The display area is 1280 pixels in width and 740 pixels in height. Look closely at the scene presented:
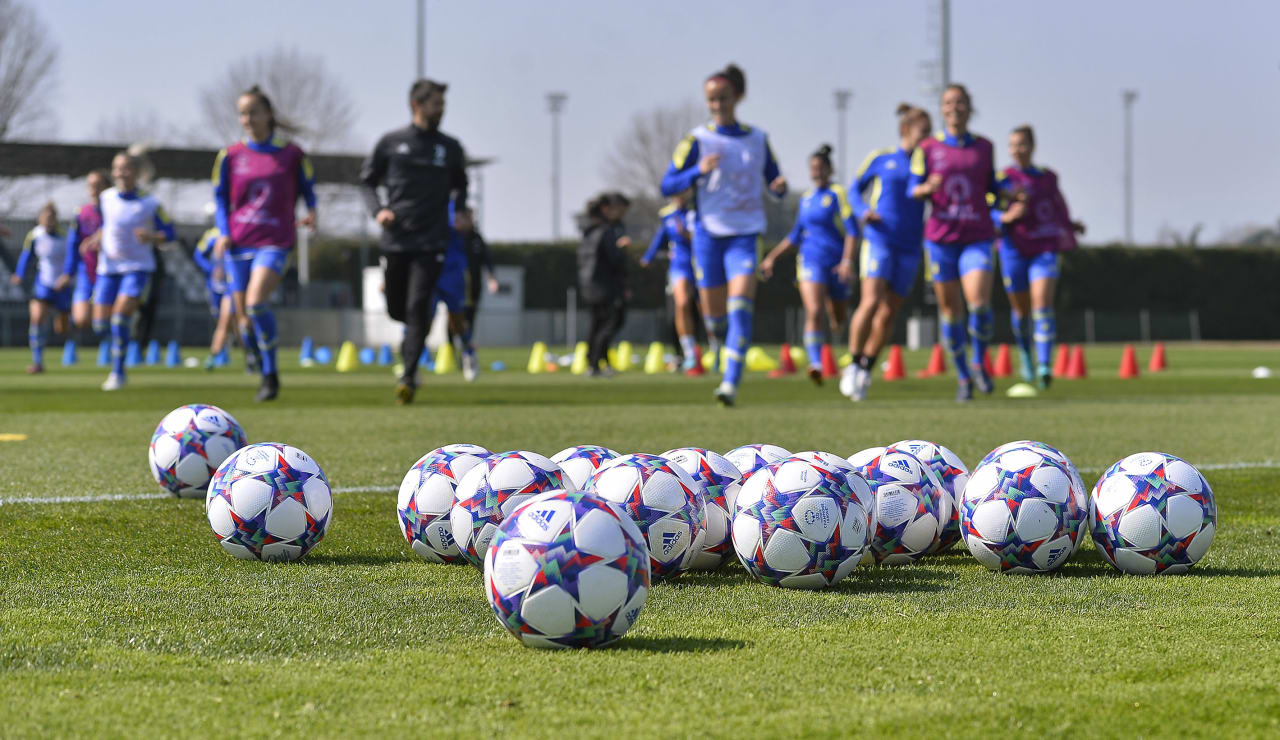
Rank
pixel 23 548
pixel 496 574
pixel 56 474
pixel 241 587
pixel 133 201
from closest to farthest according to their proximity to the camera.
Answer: pixel 496 574, pixel 241 587, pixel 23 548, pixel 56 474, pixel 133 201

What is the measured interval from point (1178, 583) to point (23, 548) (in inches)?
134

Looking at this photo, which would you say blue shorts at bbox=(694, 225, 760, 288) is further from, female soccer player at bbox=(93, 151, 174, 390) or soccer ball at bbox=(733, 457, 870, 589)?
soccer ball at bbox=(733, 457, 870, 589)

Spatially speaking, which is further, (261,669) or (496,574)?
(496,574)

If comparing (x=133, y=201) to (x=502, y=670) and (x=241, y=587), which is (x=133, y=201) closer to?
(x=241, y=587)

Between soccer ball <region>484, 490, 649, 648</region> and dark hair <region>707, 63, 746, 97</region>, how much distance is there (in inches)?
329

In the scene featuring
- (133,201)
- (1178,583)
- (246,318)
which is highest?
(133,201)

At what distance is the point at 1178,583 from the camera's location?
4.05m

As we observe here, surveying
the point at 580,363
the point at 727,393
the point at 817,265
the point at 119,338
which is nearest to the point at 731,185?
the point at 727,393

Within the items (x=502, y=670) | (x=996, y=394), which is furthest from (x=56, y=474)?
(x=996, y=394)

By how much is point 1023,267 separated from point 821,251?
2.10 m

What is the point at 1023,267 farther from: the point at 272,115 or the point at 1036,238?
the point at 272,115

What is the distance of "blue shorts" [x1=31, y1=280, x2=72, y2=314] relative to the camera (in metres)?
20.9

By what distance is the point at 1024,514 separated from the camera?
14.0 ft

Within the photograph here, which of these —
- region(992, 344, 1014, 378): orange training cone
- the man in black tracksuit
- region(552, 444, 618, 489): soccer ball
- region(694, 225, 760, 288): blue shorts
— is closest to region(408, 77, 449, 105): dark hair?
the man in black tracksuit
